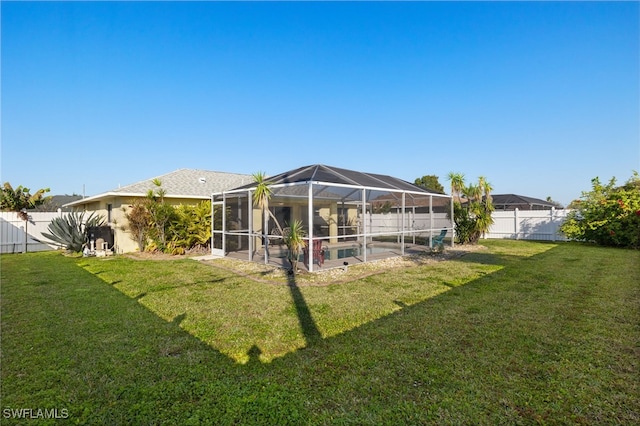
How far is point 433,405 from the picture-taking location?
271 centimetres

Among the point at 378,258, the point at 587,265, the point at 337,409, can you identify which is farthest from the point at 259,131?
the point at 337,409

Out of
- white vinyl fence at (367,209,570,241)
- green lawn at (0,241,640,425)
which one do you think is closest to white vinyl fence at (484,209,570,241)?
white vinyl fence at (367,209,570,241)

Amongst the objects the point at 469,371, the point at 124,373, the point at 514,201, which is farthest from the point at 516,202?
the point at 124,373

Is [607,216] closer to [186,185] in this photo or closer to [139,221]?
[186,185]

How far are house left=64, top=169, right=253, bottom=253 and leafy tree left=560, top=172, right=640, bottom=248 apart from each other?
18.1 metres

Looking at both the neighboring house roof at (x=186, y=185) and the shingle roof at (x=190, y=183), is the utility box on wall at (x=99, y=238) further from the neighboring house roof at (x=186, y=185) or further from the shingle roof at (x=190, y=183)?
the shingle roof at (x=190, y=183)

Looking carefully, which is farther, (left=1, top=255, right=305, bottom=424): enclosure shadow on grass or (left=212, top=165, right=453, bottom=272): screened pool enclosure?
(left=212, top=165, right=453, bottom=272): screened pool enclosure

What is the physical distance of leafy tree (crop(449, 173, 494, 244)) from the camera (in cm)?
1502

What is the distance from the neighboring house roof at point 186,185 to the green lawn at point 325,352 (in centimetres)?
665

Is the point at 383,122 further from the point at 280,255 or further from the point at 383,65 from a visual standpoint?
the point at 280,255

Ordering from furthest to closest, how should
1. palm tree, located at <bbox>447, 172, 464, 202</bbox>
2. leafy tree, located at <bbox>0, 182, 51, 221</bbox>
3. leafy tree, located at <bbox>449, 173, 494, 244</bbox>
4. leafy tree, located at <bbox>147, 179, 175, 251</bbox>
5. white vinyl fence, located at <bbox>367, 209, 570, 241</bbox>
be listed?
1. white vinyl fence, located at <bbox>367, 209, 570, 241</bbox>
2. palm tree, located at <bbox>447, 172, 464, 202</bbox>
3. leafy tree, located at <bbox>449, 173, 494, 244</bbox>
4. leafy tree, located at <bbox>0, 182, 51, 221</bbox>
5. leafy tree, located at <bbox>147, 179, 175, 251</bbox>

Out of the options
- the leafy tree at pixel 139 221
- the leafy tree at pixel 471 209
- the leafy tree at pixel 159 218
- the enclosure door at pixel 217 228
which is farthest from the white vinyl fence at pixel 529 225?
the leafy tree at pixel 139 221

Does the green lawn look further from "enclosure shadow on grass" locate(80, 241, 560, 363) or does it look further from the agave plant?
the agave plant

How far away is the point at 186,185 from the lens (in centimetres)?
1559
